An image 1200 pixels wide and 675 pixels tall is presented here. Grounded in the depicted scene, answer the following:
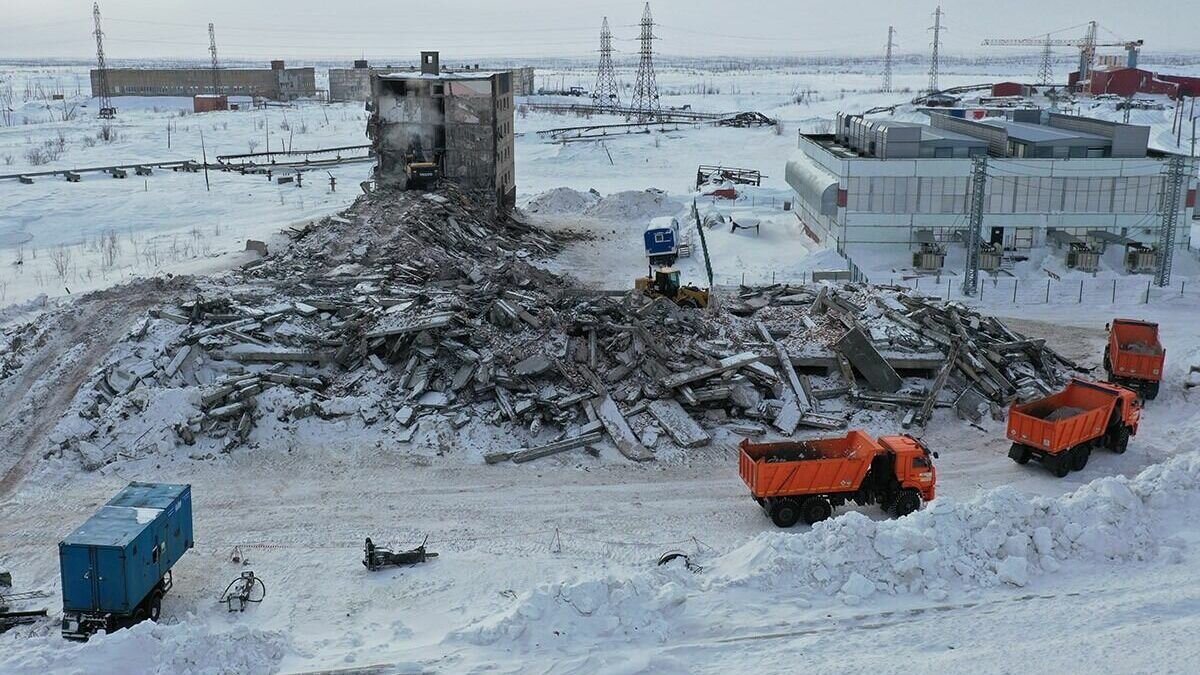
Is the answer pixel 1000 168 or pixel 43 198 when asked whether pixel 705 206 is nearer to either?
pixel 1000 168

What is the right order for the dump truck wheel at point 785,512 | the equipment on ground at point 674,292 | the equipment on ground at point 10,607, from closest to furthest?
A: the equipment on ground at point 10,607 → the dump truck wheel at point 785,512 → the equipment on ground at point 674,292

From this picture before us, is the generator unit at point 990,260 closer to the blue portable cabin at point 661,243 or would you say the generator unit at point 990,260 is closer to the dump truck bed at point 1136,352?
the dump truck bed at point 1136,352

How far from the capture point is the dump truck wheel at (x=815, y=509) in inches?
749

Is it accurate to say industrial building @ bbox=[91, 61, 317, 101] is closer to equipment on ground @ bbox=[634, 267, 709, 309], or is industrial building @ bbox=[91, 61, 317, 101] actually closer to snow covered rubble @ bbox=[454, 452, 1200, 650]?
equipment on ground @ bbox=[634, 267, 709, 309]

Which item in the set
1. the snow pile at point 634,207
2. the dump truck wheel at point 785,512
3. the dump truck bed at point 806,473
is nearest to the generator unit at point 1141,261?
the snow pile at point 634,207

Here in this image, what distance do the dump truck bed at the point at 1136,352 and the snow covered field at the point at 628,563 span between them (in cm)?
107

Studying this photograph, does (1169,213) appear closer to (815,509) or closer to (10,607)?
(815,509)

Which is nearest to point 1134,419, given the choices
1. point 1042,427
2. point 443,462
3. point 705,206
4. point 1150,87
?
point 1042,427

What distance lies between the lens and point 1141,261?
39.7m

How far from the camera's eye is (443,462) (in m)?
22.2

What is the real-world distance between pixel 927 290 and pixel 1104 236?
9.34 m

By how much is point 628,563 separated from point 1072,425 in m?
10.5

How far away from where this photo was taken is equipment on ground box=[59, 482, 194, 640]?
1453 centimetres

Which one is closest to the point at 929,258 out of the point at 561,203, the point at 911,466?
the point at 911,466
